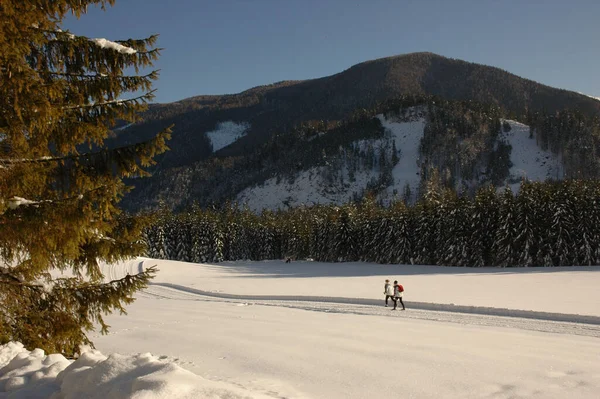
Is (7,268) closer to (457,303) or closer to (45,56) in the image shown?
(45,56)

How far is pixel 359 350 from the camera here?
9.64 m

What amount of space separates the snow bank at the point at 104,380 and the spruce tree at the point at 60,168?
34.9 inches

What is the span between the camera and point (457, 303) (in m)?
19.8

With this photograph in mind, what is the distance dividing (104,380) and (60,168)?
9.69 feet

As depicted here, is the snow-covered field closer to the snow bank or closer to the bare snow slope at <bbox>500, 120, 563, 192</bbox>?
the snow bank

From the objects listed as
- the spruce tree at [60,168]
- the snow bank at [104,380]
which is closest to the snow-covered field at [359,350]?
the snow bank at [104,380]

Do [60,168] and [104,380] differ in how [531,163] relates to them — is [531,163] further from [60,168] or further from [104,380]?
[104,380]

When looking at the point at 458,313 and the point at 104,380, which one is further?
the point at 458,313

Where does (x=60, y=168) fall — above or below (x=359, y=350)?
above

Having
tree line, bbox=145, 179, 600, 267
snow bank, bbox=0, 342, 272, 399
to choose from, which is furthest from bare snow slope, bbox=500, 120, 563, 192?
snow bank, bbox=0, 342, 272, 399

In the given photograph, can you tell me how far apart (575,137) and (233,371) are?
216 meters

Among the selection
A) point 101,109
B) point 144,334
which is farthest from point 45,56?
point 144,334

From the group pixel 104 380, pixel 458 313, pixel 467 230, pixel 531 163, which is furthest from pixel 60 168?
pixel 531 163

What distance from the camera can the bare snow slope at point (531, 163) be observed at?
17551cm
